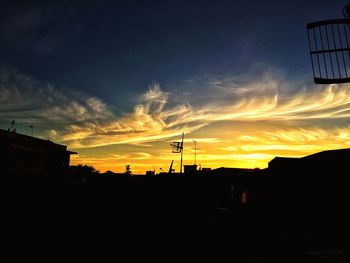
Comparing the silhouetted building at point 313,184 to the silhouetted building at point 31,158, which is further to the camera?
the silhouetted building at point 31,158

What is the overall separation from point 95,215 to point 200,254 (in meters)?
7.31

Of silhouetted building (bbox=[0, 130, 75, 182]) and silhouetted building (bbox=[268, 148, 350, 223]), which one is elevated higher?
silhouetted building (bbox=[0, 130, 75, 182])

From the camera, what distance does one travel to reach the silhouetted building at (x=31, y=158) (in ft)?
63.7

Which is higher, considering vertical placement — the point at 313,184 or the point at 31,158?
the point at 31,158

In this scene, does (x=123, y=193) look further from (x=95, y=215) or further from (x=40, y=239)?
(x=40, y=239)

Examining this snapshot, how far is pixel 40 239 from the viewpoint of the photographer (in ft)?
28.7

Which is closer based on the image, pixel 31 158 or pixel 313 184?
pixel 313 184

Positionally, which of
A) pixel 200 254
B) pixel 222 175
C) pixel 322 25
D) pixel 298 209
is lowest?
pixel 200 254

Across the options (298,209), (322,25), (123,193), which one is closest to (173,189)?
(123,193)

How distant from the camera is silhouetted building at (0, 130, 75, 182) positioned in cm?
1940

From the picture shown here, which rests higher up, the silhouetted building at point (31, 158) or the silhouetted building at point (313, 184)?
the silhouetted building at point (31, 158)

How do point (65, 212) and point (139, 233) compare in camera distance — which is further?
point (65, 212)

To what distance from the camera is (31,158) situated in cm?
2209

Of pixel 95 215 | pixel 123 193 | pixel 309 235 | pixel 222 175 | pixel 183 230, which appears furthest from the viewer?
pixel 222 175
